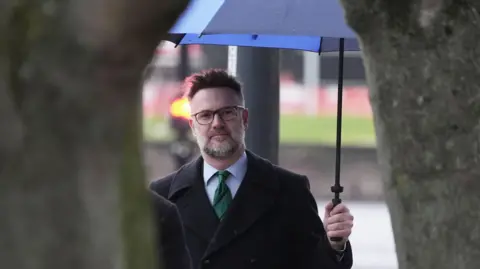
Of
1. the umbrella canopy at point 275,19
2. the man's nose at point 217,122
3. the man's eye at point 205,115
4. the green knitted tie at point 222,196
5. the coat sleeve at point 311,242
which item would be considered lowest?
the coat sleeve at point 311,242

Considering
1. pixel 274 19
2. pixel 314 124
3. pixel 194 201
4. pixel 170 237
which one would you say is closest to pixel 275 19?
pixel 274 19

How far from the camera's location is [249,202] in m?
4.57

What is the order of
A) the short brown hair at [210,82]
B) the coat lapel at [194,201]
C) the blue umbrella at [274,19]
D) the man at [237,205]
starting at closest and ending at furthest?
the blue umbrella at [274,19]
the man at [237,205]
the coat lapel at [194,201]
the short brown hair at [210,82]

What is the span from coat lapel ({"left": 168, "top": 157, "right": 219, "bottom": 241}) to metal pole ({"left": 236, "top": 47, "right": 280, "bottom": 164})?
1.00 metres

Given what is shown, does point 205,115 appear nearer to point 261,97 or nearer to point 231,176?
point 231,176

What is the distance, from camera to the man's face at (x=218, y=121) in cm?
464

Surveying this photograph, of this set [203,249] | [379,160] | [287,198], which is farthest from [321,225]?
[379,160]

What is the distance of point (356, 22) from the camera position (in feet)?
7.86

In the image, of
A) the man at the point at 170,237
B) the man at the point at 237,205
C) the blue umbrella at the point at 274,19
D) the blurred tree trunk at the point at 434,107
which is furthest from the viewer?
the man at the point at 237,205

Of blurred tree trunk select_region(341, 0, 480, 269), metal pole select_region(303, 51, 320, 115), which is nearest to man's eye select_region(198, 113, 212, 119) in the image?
blurred tree trunk select_region(341, 0, 480, 269)

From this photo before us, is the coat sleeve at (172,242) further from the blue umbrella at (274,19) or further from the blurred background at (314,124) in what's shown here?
the blurred background at (314,124)

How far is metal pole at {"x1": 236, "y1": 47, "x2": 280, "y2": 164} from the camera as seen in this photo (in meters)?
5.76

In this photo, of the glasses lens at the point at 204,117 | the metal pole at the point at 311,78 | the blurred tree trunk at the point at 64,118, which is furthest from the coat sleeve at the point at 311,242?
the metal pole at the point at 311,78

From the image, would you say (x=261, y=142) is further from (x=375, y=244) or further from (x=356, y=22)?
(x=375, y=244)
